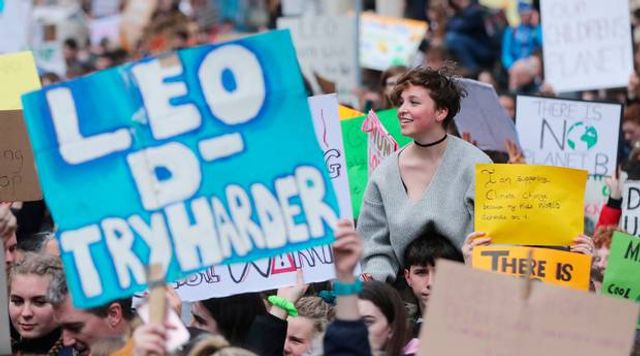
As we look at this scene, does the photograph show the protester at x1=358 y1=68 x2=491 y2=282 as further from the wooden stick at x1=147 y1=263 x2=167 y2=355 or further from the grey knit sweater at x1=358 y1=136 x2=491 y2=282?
the wooden stick at x1=147 y1=263 x2=167 y2=355

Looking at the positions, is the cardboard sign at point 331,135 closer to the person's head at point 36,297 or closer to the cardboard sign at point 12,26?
the person's head at point 36,297

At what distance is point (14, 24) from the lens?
11617mm

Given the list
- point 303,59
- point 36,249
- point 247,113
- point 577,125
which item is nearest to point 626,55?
point 577,125

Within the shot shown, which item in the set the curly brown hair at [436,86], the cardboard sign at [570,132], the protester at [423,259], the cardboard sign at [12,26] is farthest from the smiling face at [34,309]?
the cardboard sign at [12,26]

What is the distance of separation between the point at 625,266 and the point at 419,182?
1.02 metres

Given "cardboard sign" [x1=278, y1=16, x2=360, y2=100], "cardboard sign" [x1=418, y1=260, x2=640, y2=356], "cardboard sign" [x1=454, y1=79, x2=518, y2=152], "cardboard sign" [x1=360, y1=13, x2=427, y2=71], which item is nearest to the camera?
"cardboard sign" [x1=418, y1=260, x2=640, y2=356]

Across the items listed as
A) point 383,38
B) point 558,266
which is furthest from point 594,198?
point 383,38

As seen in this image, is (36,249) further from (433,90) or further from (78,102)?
(78,102)

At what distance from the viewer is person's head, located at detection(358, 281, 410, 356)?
5.18m

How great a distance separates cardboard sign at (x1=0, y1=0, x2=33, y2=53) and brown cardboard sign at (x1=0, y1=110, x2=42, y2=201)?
468cm

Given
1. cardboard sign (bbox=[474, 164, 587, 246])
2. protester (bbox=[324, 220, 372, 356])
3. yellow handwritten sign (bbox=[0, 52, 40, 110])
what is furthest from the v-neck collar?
protester (bbox=[324, 220, 372, 356])

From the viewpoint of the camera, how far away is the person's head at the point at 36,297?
18.2ft

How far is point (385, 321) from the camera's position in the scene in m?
5.20

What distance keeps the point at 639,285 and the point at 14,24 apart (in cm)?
684
